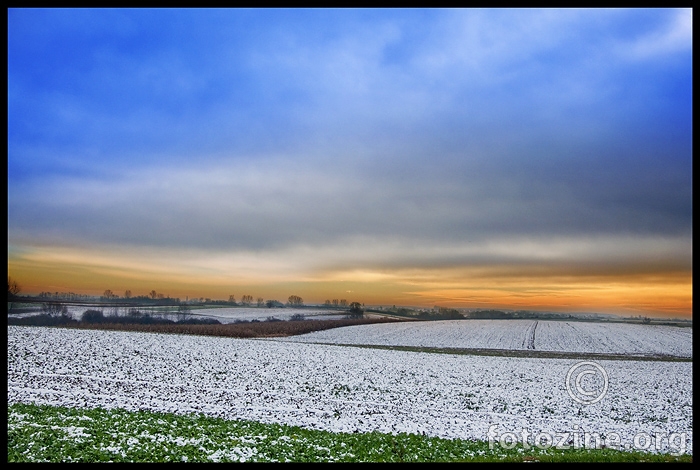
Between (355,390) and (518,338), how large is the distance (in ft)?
113

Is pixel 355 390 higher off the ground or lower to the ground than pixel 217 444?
lower

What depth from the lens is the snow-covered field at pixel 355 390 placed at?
1587cm

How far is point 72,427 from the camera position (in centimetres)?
1352

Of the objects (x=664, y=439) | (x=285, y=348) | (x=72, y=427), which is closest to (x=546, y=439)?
(x=664, y=439)

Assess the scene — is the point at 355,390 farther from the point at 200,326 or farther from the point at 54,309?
the point at 54,309

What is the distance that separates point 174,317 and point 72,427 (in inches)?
1700

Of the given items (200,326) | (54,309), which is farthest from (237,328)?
(54,309)

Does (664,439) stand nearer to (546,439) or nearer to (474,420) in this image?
(546,439)

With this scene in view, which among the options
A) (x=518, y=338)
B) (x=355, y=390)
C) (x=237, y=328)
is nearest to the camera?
(x=355, y=390)

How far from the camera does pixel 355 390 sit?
2031 centimetres

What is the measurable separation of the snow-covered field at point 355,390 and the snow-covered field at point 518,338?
12.8 metres

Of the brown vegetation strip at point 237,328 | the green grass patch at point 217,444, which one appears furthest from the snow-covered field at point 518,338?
the green grass patch at point 217,444

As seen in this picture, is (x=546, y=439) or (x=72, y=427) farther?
(x=546, y=439)

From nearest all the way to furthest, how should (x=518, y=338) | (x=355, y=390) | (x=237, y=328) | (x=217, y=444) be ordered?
(x=217, y=444) < (x=355, y=390) < (x=237, y=328) < (x=518, y=338)
